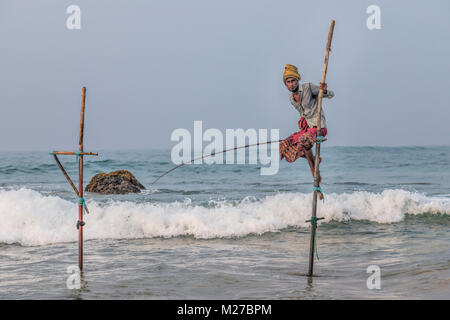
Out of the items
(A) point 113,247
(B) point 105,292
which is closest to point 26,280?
(B) point 105,292

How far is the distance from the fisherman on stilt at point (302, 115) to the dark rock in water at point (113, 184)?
9.63 m

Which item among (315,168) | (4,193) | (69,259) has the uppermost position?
(315,168)

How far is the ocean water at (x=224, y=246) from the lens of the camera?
5.84 m

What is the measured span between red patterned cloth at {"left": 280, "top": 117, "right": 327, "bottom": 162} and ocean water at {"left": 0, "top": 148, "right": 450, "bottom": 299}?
1589mm

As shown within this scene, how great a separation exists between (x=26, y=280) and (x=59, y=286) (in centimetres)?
61

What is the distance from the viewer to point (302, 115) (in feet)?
20.7

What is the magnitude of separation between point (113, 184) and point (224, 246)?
7217 millimetres

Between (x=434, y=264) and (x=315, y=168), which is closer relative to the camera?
(x=315, y=168)

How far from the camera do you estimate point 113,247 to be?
8.71 m

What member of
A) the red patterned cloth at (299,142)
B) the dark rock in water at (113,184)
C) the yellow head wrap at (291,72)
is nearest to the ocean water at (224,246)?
the dark rock in water at (113,184)

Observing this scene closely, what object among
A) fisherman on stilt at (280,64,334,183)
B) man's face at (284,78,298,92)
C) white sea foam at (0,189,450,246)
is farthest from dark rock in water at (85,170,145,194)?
man's face at (284,78,298,92)

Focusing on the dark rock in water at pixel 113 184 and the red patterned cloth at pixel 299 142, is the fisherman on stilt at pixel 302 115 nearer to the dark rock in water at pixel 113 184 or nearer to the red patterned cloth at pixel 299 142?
the red patterned cloth at pixel 299 142

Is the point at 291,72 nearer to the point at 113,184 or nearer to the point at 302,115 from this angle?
the point at 302,115
